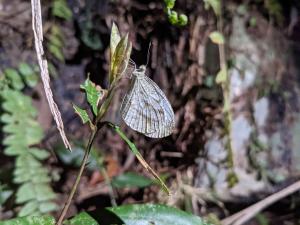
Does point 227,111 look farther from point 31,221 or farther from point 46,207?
point 31,221

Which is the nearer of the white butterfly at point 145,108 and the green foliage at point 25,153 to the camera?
the white butterfly at point 145,108

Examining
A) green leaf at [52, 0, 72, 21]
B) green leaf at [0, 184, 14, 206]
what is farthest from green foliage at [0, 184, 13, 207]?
green leaf at [52, 0, 72, 21]

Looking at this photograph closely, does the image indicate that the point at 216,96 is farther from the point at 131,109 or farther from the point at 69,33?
the point at 131,109

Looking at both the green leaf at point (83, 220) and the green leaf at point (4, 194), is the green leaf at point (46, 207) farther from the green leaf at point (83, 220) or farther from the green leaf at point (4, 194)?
the green leaf at point (83, 220)

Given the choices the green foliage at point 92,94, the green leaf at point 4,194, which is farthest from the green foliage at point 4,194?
the green foliage at point 92,94

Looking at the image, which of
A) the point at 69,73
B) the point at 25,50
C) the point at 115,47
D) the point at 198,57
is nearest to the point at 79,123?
the point at 69,73

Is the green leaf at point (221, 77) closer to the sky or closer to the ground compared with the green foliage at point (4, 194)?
closer to the sky
